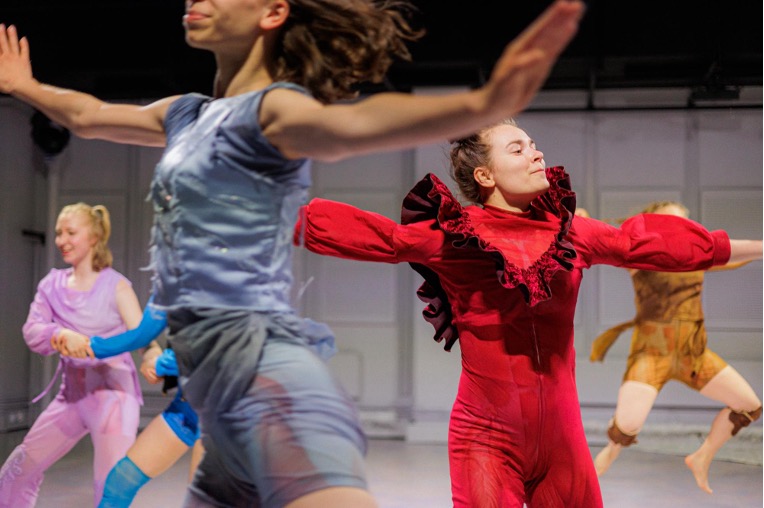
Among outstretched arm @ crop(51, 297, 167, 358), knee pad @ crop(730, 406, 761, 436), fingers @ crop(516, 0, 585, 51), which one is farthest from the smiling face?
knee pad @ crop(730, 406, 761, 436)

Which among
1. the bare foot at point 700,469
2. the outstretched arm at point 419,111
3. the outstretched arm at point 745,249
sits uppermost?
the outstretched arm at point 419,111

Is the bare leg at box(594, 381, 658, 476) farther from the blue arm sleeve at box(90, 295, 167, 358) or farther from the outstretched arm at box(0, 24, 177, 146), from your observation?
the outstretched arm at box(0, 24, 177, 146)

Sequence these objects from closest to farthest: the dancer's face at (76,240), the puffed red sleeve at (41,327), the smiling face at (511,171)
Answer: the smiling face at (511,171), the puffed red sleeve at (41,327), the dancer's face at (76,240)

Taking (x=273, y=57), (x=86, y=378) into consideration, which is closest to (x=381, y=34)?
(x=273, y=57)

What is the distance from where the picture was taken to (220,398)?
1.40 metres

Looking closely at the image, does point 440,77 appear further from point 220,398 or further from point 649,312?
point 220,398

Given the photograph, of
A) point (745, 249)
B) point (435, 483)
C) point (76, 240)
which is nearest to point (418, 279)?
point (435, 483)

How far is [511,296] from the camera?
7.95 ft

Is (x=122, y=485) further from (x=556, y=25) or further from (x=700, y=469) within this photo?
(x=700, y=469)

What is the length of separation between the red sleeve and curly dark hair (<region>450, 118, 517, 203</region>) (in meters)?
0.32

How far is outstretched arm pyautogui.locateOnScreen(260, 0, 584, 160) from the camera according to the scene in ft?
3.72

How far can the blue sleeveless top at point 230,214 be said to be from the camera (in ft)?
4.66

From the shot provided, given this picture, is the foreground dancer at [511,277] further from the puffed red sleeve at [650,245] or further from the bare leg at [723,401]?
the bare leg at [723,401]

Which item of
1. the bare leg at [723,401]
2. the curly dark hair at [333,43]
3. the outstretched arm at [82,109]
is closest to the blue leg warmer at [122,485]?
the outstretched arm at [82,109]
